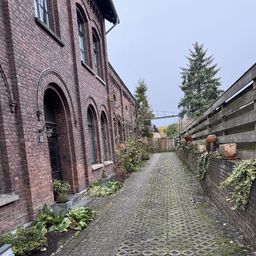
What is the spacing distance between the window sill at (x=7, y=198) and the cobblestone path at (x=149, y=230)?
1.26 metres

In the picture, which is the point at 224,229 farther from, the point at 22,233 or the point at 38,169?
the point at 38,169

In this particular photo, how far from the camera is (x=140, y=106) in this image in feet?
96.1

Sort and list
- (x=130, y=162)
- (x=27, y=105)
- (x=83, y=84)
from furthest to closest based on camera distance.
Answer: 1. (x=130, y=162)
2. (x=83, y=84)
3. (x=27, y=105)

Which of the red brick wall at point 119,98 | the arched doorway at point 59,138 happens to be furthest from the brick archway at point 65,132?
the red brick wall at point 119,98

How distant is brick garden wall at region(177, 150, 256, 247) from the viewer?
3970 mm

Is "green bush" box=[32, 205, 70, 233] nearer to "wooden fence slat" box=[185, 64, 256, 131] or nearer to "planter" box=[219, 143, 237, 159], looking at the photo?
"planter" box=[219, 143, 237, 159]

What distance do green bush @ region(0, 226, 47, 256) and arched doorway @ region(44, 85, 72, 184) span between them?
3.78 meters

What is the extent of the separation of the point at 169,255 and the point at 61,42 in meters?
6.55

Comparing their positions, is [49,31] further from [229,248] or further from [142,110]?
[142,110]

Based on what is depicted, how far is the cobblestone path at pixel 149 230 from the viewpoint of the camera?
4.39 metres

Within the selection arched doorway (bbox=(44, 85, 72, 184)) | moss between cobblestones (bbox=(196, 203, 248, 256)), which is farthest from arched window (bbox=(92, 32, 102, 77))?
moss between cobblestones (bbox=(196, 203, 248, 256))

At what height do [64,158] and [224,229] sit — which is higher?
[64,158]

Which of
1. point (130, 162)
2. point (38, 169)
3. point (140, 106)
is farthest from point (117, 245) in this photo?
point (140, 106)

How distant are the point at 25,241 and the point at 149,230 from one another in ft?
6.67
